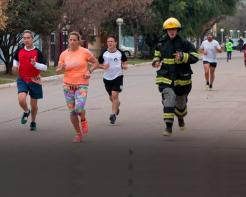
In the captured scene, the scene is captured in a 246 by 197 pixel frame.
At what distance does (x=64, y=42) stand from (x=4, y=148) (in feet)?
131

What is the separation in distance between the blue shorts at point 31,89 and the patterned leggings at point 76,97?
5.45ft

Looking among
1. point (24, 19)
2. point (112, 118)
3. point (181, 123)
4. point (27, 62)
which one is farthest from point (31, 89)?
point (24, 19)

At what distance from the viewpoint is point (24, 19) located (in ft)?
103

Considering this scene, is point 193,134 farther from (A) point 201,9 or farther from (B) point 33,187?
(A) point 201,9

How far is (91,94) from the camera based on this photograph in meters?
21.3

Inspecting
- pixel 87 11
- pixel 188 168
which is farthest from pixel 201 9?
pixel 188 168

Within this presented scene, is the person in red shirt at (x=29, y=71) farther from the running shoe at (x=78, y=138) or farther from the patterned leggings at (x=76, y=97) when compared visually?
the running shoe at (x=78, y=138)

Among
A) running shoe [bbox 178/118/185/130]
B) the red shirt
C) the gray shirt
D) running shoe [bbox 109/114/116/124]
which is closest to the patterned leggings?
the red shirt

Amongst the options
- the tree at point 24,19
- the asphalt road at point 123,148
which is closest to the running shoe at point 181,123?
the asphalt road at point 123,148

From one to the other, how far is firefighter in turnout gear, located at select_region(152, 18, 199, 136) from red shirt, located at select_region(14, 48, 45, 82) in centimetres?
239

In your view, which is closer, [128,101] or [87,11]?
[128,101]

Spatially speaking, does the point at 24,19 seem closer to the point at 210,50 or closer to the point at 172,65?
the point at 210,50

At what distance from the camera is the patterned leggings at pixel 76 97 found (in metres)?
11.1

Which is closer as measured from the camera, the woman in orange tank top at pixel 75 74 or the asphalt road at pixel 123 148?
the asphalt road at pixel 123 148
